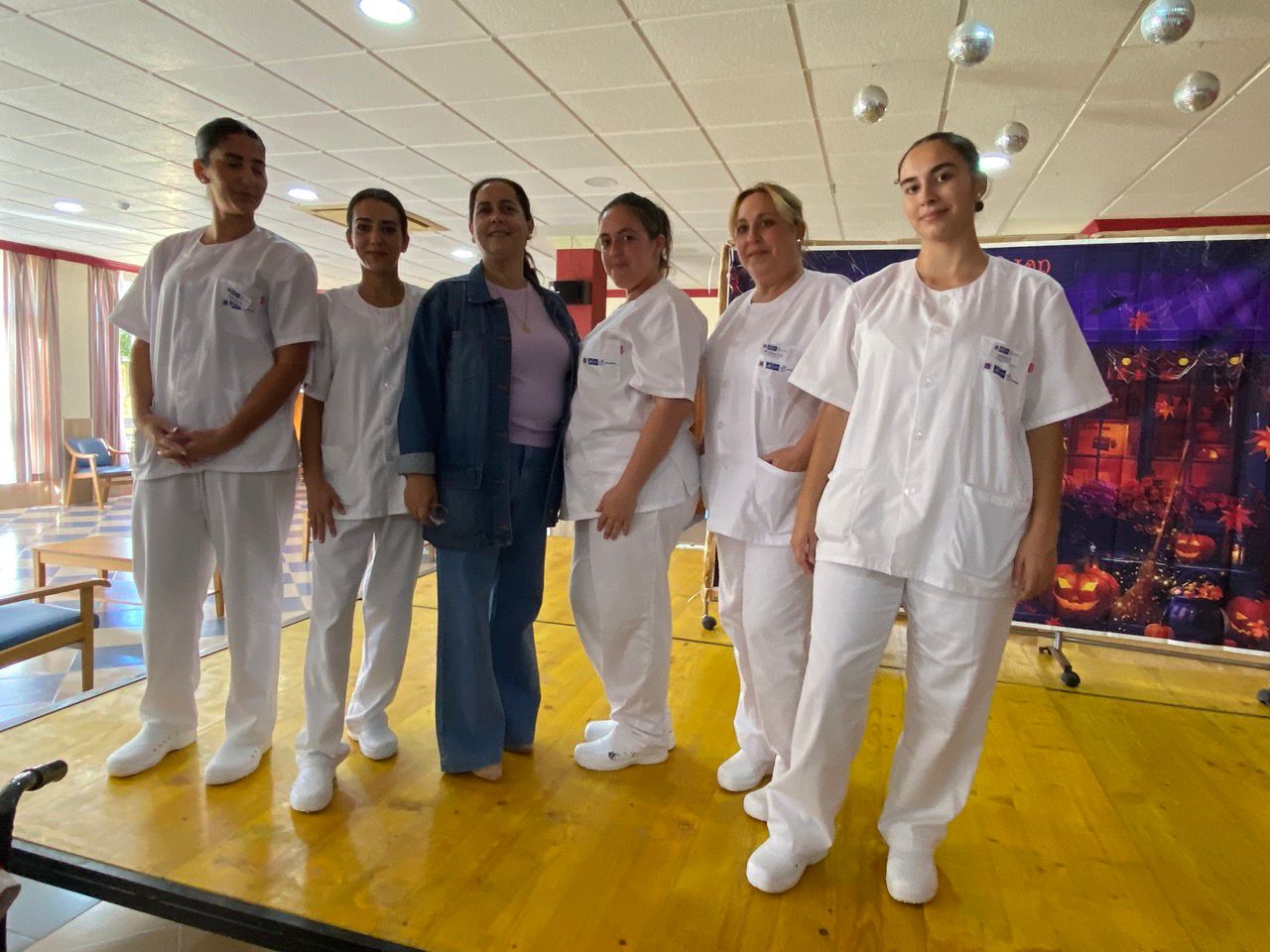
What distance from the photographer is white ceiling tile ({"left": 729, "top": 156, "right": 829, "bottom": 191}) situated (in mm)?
5496

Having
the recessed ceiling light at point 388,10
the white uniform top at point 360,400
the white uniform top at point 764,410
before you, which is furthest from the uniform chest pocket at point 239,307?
the recessed ceiling light at point 388,10

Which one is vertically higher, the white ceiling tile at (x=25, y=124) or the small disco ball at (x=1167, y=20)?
the white ceiling tile at (x=25, y=124)

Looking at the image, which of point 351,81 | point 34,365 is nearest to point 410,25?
point 351,81

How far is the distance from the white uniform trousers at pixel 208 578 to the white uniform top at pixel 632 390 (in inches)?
31.8

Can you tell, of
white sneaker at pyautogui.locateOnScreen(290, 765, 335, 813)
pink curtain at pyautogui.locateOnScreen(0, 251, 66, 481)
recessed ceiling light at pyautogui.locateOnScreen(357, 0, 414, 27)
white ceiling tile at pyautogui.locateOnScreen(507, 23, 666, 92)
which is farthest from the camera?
pink curtain at pyautogui.locateOnScreen(0, 251, 66, 481)

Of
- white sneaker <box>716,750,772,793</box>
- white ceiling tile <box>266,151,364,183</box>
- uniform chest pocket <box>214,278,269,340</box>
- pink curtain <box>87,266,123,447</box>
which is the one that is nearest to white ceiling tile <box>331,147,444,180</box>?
white ceiling tile <box>266,151,364,183</box>

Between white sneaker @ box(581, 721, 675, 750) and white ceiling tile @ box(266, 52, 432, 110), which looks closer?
white sneaker @ box(581, 721, 675, 750)

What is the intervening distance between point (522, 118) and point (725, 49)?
1546mm

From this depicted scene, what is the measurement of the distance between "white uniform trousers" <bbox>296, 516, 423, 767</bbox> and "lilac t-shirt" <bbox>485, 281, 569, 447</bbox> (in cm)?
40

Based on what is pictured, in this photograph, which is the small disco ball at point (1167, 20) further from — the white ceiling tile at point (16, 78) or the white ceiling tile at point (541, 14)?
the white ceiling tile at point (16, 78)

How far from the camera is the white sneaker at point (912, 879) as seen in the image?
158 centimetres

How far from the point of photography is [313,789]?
1874 millimetres

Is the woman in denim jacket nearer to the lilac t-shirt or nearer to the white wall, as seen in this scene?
the lilac t-shirt

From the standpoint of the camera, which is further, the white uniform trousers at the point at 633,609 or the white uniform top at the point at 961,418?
the white uniform trousers at the point at 633,609
